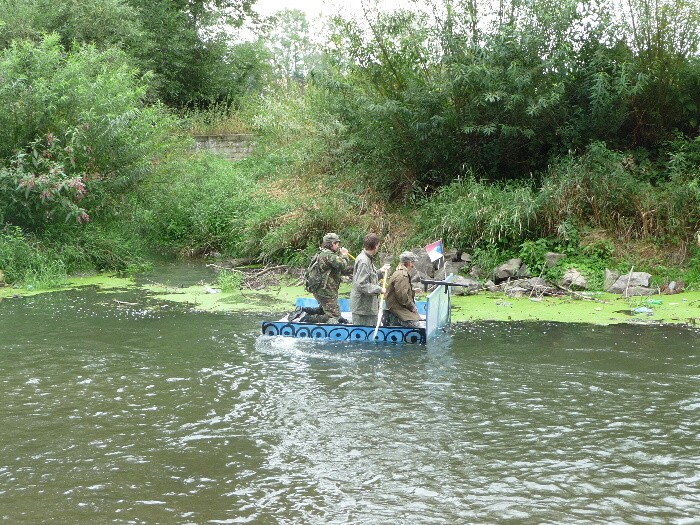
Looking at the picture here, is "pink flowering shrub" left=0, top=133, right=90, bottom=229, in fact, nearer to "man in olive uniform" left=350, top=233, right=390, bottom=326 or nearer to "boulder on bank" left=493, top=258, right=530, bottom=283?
"man in olive uniform" left=350, top=233, right=390, bottom=326

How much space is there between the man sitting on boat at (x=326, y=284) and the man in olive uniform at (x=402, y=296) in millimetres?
743

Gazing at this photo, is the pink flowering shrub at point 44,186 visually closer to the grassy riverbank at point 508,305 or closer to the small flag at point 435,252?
the grassy riverbank at point 508,305

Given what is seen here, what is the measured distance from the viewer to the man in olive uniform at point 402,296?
10.9 meters

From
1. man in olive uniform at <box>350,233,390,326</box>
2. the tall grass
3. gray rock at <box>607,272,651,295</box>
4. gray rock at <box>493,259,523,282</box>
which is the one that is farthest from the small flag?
gray rock at <box>607,272,651,295</box>

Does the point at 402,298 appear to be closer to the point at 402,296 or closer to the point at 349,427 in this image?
the point at 402,296

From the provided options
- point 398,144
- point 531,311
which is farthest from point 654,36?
point 531,311

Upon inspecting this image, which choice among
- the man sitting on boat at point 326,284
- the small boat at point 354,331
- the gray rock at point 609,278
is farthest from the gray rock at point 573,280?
the man sitting on boat at point 326,284

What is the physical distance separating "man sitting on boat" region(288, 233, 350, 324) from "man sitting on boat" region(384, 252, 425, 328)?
0.70m

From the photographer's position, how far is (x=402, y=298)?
10961 millimetres

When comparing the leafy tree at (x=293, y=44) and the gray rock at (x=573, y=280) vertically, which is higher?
A: the leafy tree at (x=293, y=44)

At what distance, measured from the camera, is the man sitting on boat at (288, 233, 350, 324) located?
1138 cm

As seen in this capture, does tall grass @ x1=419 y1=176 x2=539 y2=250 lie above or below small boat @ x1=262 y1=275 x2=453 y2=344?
above

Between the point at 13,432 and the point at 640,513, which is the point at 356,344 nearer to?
the point at 13,432

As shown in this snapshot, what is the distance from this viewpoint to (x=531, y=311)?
510 inches
